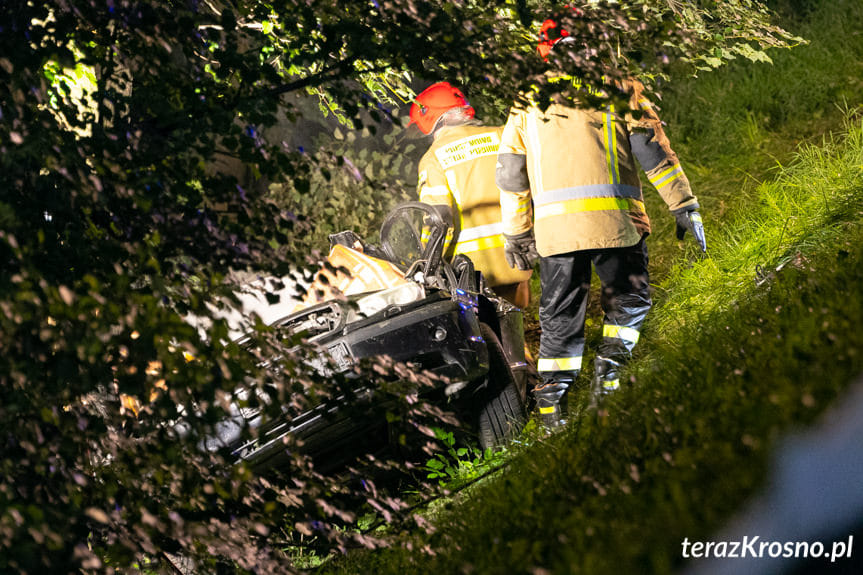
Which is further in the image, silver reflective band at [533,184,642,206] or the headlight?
silver reflective band at [533,184,642,206]

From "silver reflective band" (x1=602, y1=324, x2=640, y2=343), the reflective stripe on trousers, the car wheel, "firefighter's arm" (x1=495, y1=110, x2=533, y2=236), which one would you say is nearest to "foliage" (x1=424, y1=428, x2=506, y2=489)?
the car wheel

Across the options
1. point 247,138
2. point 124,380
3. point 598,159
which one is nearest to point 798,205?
point 598,159

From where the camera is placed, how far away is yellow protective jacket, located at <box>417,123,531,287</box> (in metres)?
5.20

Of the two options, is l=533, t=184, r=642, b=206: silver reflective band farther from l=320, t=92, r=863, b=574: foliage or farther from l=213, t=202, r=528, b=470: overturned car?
l=320, t=92, r=863, b=574: foliage

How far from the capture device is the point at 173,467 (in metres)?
2.01

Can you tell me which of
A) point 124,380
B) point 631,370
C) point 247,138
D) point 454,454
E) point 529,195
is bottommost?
point 454,454

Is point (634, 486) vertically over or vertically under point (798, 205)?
over

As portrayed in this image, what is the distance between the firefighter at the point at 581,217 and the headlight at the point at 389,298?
2.31ft

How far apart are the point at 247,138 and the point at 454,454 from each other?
2515 millimetres

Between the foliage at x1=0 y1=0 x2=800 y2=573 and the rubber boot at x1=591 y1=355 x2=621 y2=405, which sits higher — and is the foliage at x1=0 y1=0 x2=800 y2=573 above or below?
above

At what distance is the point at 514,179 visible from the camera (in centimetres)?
431

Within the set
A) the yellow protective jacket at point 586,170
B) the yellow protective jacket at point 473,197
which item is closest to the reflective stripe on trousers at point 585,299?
the yellow protective jacket at point 586,170

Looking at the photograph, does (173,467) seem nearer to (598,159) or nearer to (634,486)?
(634,486)

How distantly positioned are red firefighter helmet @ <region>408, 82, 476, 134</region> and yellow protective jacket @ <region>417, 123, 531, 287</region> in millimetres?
272
